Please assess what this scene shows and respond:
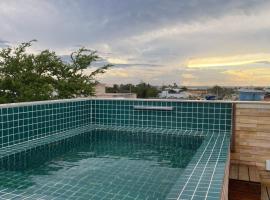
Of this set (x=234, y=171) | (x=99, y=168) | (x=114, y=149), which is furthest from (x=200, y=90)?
(x=99, y=168)

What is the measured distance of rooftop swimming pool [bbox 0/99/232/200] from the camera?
86.0 inches

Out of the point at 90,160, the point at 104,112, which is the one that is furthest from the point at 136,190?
the point at 104,112

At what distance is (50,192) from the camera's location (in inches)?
84.4

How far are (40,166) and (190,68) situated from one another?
7.41 meters

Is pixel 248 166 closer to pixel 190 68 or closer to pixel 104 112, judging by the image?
pixel 104 112

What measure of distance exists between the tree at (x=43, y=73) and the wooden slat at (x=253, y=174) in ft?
20.6

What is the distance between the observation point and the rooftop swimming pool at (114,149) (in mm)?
2186

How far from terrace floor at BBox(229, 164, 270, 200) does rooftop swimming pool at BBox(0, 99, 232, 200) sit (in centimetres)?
43

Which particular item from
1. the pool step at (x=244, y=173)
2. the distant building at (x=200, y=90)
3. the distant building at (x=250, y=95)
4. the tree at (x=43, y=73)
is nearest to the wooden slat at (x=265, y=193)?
the pool step at (x=244, y=173)

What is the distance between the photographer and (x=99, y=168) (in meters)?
2.86

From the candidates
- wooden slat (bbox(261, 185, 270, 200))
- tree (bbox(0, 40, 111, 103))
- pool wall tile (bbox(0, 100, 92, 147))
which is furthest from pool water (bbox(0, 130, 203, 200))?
tree (bbox(0, 40, 111, 103))

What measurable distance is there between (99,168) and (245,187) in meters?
1.70

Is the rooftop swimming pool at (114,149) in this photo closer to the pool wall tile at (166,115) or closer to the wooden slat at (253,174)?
the pool wall tile at (166,115)

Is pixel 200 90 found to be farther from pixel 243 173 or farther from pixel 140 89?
pixel 140 89
